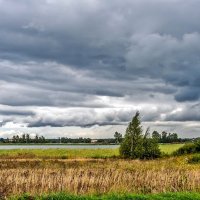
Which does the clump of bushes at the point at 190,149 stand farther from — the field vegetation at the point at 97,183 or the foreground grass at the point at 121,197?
the foreground grass at the point at 121,197

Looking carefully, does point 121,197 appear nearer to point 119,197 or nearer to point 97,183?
point 119,197

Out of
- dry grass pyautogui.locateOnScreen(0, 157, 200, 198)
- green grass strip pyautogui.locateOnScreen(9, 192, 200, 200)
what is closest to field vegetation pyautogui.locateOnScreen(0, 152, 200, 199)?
dry grass pyautogui.locateOnScreen(0, 157, 200, 198)

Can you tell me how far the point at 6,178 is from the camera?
1021 inches

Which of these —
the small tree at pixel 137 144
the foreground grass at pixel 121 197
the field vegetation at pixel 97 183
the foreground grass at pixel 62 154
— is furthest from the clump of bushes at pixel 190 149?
the foreground grass at pixel 121 197

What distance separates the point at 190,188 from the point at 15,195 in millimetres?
10397

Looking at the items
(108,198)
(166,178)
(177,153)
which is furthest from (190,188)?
(177,153)

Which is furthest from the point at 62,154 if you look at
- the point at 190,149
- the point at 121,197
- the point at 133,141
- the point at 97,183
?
the point at 121,197

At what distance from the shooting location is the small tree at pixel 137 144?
238 ft

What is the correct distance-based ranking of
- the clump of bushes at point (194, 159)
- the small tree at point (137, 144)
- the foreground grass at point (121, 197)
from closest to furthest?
the foreground grass at point (121, 197), the clump of bushes at point (194, 159), the small tree at point (137, 144)

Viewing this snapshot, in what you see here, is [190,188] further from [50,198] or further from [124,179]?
[50,198]

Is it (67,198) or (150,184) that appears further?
(150,184)

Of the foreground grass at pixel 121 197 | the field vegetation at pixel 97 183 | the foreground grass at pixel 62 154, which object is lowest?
the foreground grass at pixel 121 197

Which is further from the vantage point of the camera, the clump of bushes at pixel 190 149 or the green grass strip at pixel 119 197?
the clump of bushes at pixel 190 149

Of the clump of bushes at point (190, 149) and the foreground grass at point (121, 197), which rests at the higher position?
the clump of bushes at point (190, 149)
